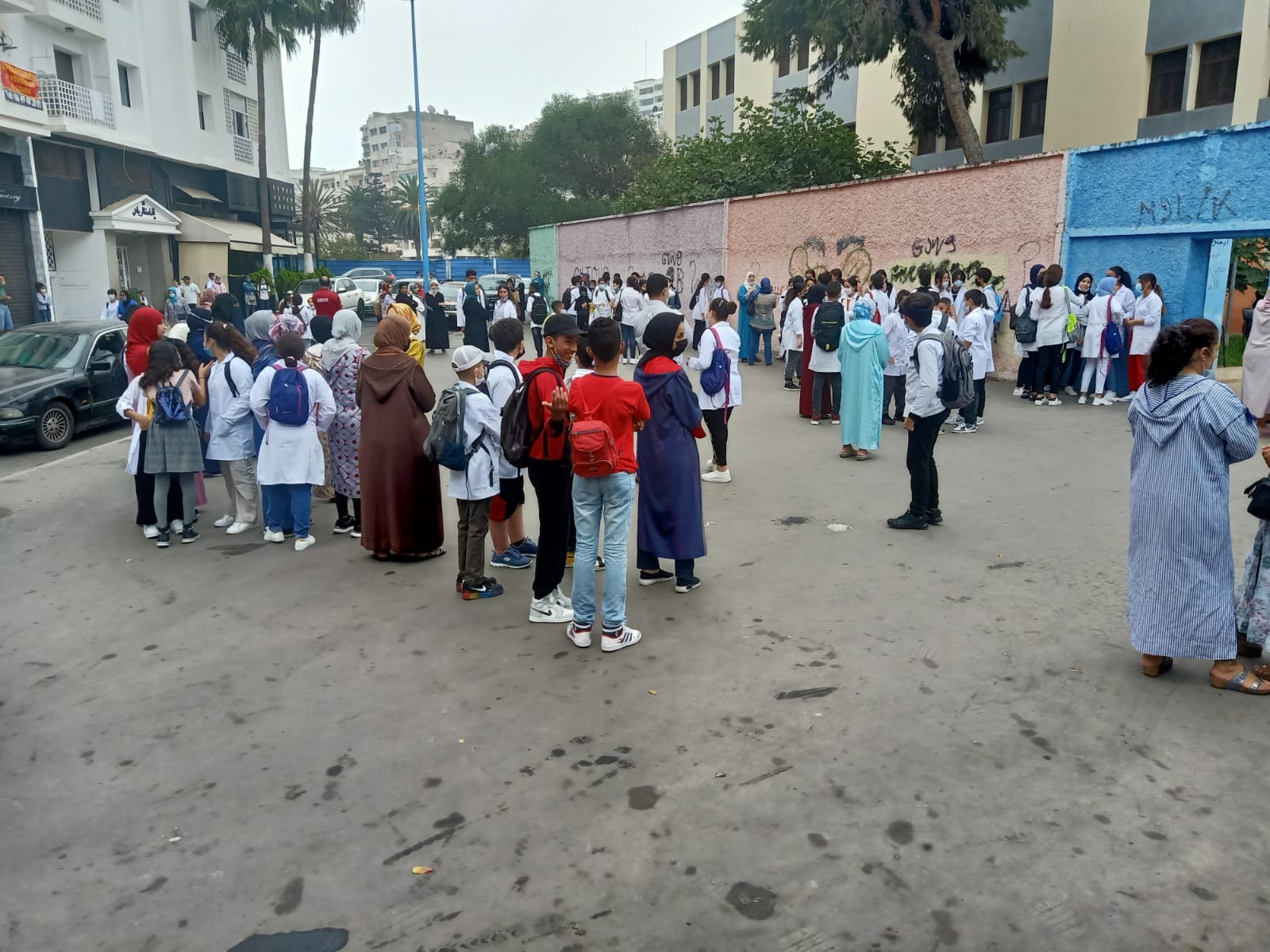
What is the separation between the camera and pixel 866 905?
2.99 metres

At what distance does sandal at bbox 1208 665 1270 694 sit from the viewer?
4355mm

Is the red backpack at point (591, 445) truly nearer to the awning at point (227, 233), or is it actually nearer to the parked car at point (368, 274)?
the awning at point (227, 233)

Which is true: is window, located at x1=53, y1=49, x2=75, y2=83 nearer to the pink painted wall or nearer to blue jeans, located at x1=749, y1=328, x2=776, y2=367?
the pink painted wall

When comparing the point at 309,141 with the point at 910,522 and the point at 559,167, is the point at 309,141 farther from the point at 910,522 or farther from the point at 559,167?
the point at 910,522

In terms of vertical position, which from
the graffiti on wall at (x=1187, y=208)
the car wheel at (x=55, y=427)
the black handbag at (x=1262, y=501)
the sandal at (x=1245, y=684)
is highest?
the graffiti on wall at (x=1187, y=208)

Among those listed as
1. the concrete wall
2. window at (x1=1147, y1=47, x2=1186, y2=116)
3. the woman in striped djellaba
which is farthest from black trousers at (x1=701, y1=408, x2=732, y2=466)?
the concrete wall

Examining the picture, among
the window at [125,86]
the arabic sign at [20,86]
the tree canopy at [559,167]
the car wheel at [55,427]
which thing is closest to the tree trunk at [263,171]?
the window at [125,86]

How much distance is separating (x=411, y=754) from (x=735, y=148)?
80.9 feet

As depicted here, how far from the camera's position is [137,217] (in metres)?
28.7

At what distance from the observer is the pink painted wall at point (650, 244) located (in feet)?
77.9

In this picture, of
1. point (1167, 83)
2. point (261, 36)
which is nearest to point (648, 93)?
point (261, 36)

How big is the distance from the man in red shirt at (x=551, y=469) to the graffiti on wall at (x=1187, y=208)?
35.1 feet

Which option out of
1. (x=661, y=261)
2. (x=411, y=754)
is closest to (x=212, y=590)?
(x=411, y=754)

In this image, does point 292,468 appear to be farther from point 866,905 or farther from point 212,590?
point 866,905
